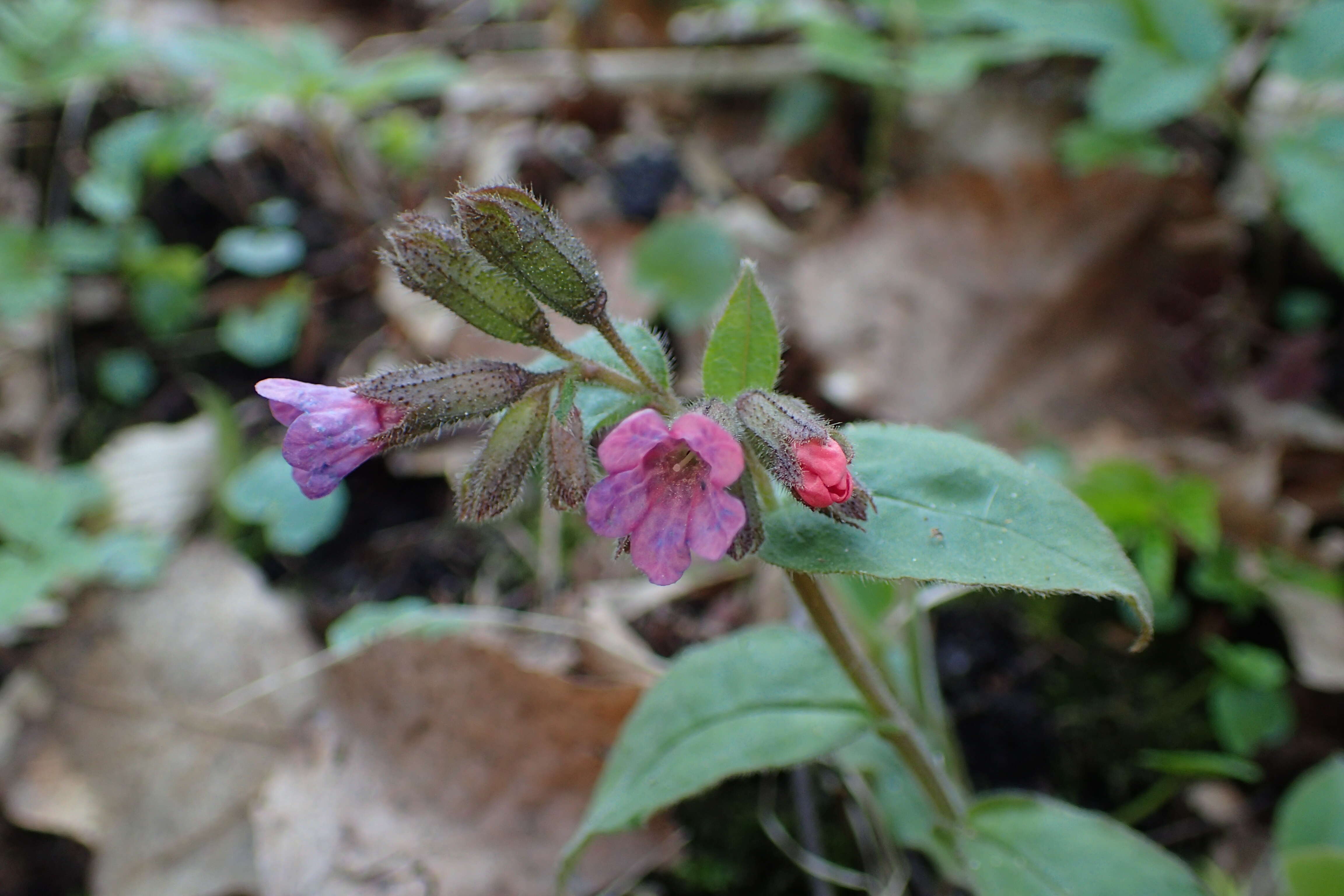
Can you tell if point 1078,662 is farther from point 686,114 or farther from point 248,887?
point 686,114

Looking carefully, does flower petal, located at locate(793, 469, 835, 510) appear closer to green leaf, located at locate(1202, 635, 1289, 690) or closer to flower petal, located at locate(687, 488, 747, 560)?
flower petal, located at locate(687, 488, 747, 560)

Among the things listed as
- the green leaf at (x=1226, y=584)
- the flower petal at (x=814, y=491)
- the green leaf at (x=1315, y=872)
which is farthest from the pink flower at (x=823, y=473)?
the green leaf at (x=1226, y=584)

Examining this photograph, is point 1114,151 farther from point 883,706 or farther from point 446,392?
point 446,392

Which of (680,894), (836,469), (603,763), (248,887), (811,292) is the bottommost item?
(248,887)

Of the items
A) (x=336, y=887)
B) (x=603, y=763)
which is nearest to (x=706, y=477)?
(x=603, y=763)

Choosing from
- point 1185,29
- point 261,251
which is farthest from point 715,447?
point 261,251

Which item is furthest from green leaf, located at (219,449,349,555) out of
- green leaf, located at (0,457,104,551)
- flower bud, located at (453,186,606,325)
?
flower bud, located at (453,186,606,325)

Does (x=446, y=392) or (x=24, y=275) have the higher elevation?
(x=446, y=392)
